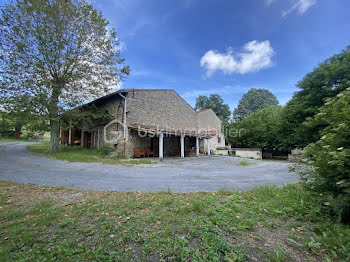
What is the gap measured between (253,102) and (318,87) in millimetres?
28913

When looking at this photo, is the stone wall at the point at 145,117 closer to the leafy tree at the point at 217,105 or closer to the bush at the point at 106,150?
the bush at the point at 106,150

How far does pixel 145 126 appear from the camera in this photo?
1236cm

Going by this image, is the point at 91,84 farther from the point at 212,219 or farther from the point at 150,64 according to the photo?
the point at 212,219

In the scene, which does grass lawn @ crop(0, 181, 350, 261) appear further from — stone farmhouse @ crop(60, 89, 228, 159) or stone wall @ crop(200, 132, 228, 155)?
stone wall @ crop(200, 132, 228, 155)

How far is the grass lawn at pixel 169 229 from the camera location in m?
1.96

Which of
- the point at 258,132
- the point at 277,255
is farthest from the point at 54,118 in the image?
the point at 258,132

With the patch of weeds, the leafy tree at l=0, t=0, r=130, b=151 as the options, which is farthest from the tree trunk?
the patch of weeds

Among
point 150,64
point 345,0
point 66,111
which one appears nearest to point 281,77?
point 345,0

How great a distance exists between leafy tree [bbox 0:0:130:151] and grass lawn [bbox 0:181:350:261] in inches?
386

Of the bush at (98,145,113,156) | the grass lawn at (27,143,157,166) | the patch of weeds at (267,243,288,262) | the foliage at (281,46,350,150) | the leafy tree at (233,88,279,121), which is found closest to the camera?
the patch of weeds at (267,243,288,262)

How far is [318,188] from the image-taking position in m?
3.10

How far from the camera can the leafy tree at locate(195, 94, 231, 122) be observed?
3484cm

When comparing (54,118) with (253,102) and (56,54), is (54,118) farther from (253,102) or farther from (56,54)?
(253,102)

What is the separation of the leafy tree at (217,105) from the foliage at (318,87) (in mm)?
20115
